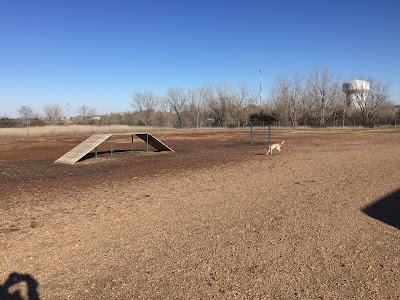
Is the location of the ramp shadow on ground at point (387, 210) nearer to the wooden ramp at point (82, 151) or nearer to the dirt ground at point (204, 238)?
the dirt ground at point (204, 238)

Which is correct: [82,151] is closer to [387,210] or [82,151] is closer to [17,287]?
[17,287]

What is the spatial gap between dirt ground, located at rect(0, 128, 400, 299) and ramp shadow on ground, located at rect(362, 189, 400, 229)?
3 centimetres

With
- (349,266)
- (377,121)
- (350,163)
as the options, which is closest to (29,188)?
(349,266)

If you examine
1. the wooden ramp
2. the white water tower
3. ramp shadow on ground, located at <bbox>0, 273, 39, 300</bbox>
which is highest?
the white water tower

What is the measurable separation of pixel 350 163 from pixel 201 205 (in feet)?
25.7

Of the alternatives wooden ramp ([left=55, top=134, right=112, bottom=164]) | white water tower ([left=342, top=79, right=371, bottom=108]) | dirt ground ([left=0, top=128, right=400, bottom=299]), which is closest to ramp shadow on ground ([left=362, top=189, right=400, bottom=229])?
dirt ground ([left=0, top=128, right=400, bottom=299])

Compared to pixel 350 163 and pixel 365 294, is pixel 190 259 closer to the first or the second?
pixel 365 294

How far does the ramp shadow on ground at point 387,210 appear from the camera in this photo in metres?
5.79

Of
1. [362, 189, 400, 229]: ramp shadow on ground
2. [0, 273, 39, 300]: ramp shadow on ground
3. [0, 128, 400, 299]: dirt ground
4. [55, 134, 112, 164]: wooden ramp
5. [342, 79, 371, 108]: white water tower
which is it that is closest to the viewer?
[0, 273, 39, 300]: ramp shadow on ground

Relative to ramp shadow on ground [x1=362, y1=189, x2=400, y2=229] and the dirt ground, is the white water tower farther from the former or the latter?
ramp shadow on ground [x1=362, y1=189, x2=400, y2=229]

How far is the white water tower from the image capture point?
64.2 metres

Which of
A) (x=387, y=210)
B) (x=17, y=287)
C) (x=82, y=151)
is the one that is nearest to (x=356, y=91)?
(x=82, y=151)

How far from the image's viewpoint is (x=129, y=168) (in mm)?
13117

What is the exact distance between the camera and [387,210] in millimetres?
6379
